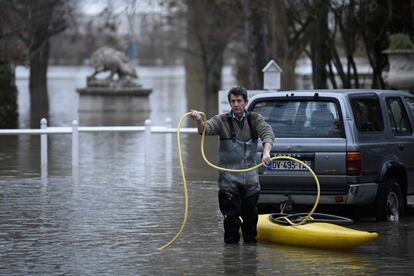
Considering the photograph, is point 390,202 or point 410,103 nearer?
point 390,202

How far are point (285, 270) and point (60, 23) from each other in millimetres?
42499

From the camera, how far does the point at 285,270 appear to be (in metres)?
9.90

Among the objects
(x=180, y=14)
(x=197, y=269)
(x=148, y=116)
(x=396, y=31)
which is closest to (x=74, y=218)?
(x=197, y=269)

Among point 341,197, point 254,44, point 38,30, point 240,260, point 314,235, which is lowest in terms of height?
point 240,260

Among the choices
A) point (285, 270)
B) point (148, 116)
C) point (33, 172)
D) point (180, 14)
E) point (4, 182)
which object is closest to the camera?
point (285, 270)

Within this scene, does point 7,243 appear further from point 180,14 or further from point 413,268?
point 180,14

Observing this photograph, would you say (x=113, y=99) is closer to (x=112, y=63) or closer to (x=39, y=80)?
(x=112, y=63)

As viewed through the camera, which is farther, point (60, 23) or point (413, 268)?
point (60, 23)

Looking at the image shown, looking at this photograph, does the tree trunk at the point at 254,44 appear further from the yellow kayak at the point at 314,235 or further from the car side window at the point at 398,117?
the yellow kayak at the point at 314,235

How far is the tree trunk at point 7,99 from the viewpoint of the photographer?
30.8 metres

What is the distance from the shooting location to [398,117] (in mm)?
13883

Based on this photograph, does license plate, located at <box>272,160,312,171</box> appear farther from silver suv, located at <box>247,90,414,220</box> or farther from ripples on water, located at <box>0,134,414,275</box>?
ripples on water, located at <box>0,134,414,275</box>

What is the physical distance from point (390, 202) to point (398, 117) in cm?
123

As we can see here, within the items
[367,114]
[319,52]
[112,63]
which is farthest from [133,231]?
[112,63]
